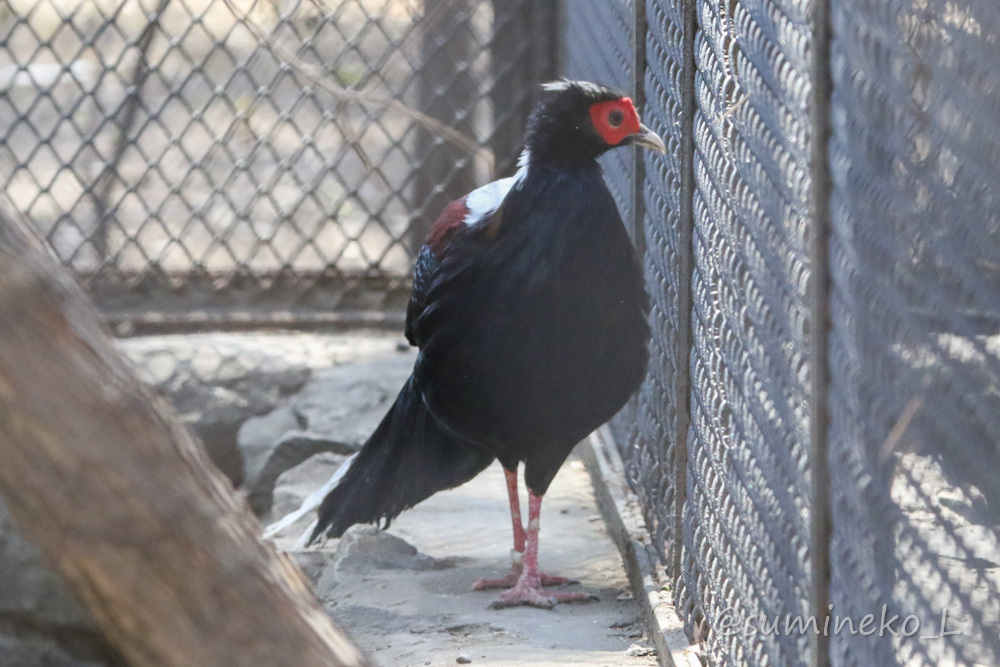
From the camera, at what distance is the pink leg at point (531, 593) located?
3.52m

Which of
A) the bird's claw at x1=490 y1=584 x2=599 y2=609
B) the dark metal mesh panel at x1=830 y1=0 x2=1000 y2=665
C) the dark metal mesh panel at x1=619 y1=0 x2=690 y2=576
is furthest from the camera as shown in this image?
the bird's claw at x1=490 y1=584 x2=599 y2=609

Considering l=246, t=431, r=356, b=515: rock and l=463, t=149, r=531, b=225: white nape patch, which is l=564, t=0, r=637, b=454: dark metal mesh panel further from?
l=246, t=431, r=356, b=515: rock

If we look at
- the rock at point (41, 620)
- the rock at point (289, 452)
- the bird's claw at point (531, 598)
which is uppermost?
the rock at point (41, 620)

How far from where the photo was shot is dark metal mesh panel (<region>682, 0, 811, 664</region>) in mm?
1974

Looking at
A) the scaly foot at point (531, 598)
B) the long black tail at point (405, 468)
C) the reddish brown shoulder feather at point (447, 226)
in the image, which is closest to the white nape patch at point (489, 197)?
the reddish brown shoulder feather at point (447, 226)

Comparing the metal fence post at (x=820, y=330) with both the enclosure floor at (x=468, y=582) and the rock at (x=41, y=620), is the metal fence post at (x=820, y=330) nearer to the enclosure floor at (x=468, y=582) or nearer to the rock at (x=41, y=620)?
the enclosure floor at (x=468, y=582)

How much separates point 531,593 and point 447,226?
3.36 ft

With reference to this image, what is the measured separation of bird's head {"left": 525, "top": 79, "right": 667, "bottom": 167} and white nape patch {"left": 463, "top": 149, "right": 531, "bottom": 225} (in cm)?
5

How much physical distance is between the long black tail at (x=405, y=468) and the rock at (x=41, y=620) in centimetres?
137

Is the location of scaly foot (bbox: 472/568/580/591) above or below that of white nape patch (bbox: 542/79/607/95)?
below

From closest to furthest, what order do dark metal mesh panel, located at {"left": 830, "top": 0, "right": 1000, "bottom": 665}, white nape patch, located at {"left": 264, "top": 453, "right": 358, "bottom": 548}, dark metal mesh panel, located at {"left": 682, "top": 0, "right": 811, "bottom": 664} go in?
dark metal mesh panel, located at {"left": 830, "top": 0, "right": 1000, "bottom": 665} → dark metal mesh panel, located at {"left": 682, "top": 0, "right": 811, "bottom": 664} → white nape patch, located at {"left": 264, "top": 453, "right": 358, "bottom": 548}

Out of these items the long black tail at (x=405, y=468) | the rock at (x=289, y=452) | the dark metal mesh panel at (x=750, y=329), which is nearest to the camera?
the dark metal mesh panel at (x=750, y=329)

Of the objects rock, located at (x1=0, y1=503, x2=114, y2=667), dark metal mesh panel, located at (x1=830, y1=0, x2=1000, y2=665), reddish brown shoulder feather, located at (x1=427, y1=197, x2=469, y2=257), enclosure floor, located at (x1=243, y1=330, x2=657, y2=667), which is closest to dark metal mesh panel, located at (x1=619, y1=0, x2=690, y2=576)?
enclosure floor, located at (x1=243, y1=330, x2=657, y2=667)

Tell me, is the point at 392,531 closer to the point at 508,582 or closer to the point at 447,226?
the point at 508,582
